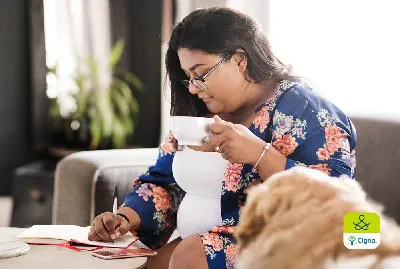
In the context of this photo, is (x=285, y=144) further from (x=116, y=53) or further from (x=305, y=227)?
(x=116, y=53)

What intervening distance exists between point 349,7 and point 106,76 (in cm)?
189

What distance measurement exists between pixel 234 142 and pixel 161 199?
0.52 metres

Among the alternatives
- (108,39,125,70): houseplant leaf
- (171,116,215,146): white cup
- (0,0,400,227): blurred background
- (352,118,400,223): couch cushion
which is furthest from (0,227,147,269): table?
(108,39,125,70): houseplant leaf

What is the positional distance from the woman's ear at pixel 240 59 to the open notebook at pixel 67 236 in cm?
52

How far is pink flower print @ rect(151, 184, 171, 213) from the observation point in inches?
71.5

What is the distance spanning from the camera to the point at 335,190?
0.61 metres

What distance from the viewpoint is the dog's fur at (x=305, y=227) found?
0.57 m

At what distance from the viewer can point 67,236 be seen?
1.57m

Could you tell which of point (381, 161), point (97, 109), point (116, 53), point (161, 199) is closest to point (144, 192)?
point (161, 199)

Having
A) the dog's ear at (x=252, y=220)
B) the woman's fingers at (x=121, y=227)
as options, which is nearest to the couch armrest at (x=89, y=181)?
the woman's fingers at (x=121, y=227)

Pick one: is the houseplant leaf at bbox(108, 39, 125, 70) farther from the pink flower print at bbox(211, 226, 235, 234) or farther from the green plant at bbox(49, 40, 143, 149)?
the pink flower print at bbox(211, 226, 235, 234)

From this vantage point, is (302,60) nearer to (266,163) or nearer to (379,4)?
(379,4)

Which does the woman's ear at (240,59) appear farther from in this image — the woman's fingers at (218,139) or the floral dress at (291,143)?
the woman's fingers at (218,139)

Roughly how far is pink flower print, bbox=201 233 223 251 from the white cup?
0.24 m
